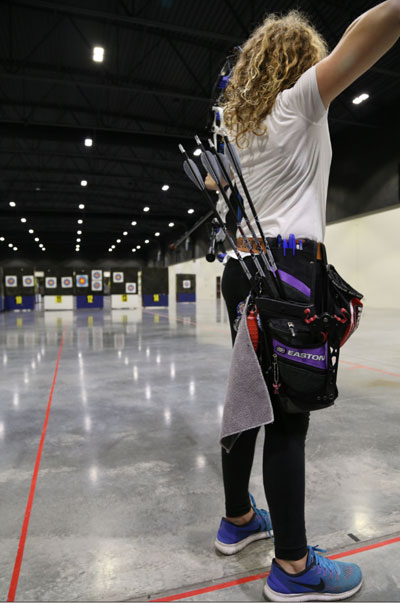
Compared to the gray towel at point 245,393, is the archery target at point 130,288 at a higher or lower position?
higher

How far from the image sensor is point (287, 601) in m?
0.88

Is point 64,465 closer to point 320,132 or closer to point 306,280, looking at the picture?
point 306,280

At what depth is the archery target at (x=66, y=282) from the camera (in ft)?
49.9

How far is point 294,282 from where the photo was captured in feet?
2.80

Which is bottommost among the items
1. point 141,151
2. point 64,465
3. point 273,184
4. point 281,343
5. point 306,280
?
point 64,465

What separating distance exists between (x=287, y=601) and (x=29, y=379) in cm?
301

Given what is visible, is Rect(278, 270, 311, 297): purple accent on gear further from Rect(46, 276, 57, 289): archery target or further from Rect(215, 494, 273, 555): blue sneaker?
Rect(46, 276, 57, 289): archery target

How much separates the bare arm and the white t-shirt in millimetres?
60

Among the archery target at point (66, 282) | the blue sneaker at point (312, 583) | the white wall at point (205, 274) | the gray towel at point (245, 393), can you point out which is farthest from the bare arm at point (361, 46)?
the white wall at point (205, 274)

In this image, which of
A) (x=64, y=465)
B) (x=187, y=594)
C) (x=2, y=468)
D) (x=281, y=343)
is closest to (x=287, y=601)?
(x=187, y=594)

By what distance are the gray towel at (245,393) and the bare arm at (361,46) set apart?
0.49 meters

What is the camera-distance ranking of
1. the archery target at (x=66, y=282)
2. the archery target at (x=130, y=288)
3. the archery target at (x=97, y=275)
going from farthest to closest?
the archery target at (x=97, y=275), the archery target at (x=130, y=288), the archery target at (x=66, y=282)

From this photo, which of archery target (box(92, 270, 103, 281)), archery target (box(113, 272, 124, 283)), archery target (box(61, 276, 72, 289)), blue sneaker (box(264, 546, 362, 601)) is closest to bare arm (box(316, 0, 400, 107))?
blue sneaker (box(264, 546, 362, 601))

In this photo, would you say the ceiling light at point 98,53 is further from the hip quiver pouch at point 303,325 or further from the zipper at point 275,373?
the zipper at point 275,373
